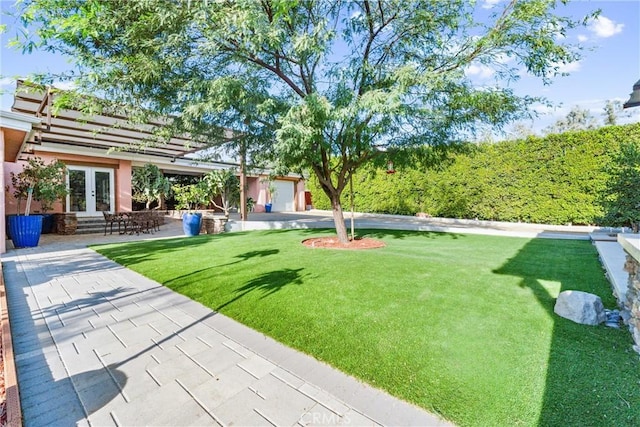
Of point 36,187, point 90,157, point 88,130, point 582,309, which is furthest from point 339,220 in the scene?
point 90,157

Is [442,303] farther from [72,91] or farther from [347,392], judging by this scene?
[72,91]

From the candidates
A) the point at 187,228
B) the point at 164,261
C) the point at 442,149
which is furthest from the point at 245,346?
the point at 187,228

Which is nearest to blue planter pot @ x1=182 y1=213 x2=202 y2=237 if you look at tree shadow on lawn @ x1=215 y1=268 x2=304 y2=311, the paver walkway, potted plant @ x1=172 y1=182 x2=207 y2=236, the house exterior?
potted plant @ x1=172 y1=182 x2=207 y2=236

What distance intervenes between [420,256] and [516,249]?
274cm

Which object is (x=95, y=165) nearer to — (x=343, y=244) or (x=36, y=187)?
(x=36, y=187)

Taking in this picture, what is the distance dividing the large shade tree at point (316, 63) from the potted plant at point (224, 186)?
3.57 m

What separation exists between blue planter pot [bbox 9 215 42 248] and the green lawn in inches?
185

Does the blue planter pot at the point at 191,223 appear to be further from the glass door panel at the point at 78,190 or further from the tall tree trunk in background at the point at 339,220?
the glass door panel at the point at 78,190

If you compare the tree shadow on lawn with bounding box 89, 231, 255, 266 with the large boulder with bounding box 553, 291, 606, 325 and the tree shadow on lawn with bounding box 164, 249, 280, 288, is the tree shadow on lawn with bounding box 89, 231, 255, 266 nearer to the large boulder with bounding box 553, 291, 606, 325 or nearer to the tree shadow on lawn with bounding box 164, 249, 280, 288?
the tree shadow on lawn with bounding box 164, 249, 280, 288

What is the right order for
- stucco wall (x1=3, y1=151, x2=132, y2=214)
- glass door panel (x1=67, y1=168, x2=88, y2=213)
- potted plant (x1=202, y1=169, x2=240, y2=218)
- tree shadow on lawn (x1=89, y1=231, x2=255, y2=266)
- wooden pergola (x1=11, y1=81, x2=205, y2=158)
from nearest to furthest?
1. tree shadow on lawn (x1=89, y1=231, x2=255, y2=266)
2. wooden pergola (x1=11, y1=81, x2=205, y2=158)
3. potted plant (x1=202, y1=169, x2=240, y2=218)
4. stucco wall (x1=3, y1=151, x2=132, y2=214)
5. glass door panel (x1=67, y1=168, x2=88, y2=213)

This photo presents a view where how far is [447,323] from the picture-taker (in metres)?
3.34

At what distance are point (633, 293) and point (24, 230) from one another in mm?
12776

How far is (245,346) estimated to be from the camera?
3053 mm

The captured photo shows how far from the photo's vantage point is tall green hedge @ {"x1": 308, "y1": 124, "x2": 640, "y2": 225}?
11.9 metres
